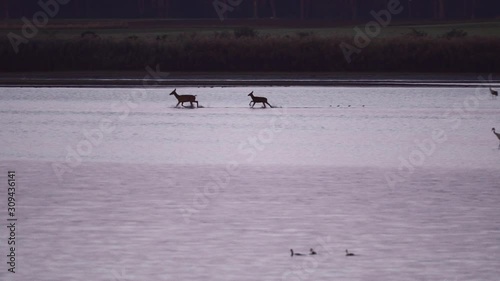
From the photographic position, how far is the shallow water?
1422 centimetres

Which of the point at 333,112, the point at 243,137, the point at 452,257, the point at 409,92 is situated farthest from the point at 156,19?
the point at 452,257

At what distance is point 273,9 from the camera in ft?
311

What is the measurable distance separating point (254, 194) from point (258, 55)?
3986 cm

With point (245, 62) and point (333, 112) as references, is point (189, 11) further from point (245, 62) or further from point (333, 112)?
point (333, 112)
